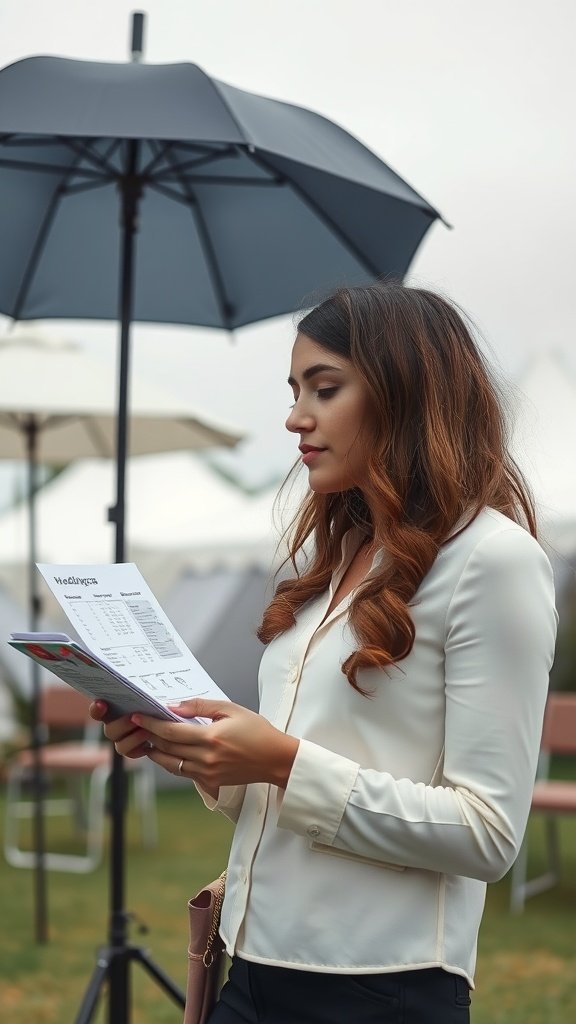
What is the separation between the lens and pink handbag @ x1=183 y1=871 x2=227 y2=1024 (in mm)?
1824

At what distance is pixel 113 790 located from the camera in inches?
132

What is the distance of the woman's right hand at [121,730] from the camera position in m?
1.69

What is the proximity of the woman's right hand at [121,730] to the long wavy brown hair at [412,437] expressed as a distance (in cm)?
32

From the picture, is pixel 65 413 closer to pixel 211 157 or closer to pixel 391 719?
pixel 211 157

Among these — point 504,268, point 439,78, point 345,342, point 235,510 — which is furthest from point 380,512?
point 504,268

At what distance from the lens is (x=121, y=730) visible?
66.7 inches

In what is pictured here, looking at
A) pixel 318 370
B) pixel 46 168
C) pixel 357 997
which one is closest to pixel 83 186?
pixel 46 168

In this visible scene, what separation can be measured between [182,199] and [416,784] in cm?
263

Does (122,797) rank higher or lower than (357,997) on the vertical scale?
lower

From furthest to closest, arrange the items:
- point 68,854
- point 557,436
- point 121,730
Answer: point 557,436
point 68,854
point 121,730

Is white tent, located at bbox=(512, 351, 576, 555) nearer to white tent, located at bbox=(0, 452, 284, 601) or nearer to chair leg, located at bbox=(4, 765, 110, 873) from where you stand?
white tent, located at bbox=(0, 452, 284, 601)

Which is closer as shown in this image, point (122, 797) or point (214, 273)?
point (122, 797)

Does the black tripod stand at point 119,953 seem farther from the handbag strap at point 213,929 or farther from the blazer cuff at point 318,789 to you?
the blazer cuff at point 318,789

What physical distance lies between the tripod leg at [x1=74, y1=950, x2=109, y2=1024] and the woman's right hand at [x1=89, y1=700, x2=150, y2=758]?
5.13 ft
